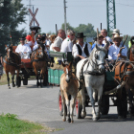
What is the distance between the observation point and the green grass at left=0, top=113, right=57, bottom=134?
11.9m

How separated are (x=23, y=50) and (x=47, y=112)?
11.1 meters

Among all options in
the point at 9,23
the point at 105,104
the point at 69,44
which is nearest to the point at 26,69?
the point at 69,44

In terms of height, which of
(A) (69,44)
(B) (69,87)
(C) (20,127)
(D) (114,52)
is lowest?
(C) (20,127)

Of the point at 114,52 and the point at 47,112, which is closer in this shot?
the point at 114,52

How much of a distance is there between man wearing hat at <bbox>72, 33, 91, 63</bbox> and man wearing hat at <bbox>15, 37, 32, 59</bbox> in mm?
11965

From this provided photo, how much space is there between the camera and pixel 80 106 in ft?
46.2

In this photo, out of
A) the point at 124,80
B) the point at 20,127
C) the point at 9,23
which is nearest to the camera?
the point at 20,127

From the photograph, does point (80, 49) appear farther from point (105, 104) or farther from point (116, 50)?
point (105, 104)

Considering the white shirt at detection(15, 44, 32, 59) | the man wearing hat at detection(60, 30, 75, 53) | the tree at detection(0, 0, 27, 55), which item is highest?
the tree at detection(0, 0, 27, 55)

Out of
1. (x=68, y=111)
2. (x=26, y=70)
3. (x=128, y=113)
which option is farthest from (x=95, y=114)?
(x=26, y=70)

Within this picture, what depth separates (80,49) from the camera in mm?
14883

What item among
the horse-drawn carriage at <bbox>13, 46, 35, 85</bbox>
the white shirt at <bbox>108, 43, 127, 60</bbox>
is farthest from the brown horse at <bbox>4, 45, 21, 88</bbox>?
the white shirt at <bbox>108, 43, 127, 60</bbox>

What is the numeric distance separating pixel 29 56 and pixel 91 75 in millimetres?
13811

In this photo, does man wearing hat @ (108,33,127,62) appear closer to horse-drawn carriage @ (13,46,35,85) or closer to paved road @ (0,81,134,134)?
paved road @ (0,81,134,134)
